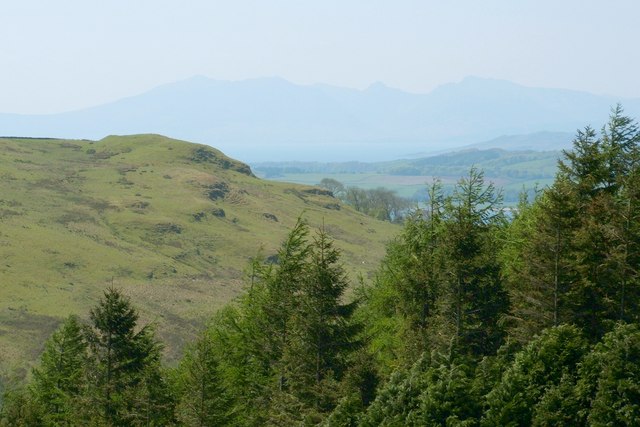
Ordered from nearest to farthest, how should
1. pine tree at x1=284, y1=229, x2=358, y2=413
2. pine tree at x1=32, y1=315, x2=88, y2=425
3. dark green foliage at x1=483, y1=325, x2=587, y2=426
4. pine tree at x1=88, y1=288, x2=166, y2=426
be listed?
dark green foliage at x1=483, y1=325, x2=587, y2=426 → pine tree at x1=284, y1=229, x2=358, y2=413 → pine tree at x1=88, y1=288, x2=166, y2=426 → pine tree at x1=32, y1=315, x2=88, y2=425

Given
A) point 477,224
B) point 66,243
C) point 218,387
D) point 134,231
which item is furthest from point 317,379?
point 134,231

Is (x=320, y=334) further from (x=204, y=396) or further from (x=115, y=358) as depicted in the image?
(x=115, y=358)

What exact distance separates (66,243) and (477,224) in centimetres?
12611

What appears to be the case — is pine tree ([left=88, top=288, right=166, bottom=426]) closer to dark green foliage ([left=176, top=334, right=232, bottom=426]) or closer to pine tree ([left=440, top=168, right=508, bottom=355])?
dark green foliage ([left=176, top=334, right=232, bottom=426])

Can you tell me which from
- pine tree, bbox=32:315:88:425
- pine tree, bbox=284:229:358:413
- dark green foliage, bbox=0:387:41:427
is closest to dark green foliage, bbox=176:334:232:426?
pine tree, bbox=284:229:358:413

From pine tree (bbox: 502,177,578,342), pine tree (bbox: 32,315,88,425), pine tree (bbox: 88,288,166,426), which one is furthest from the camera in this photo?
pine tree (bbox: 32,315,88,425)

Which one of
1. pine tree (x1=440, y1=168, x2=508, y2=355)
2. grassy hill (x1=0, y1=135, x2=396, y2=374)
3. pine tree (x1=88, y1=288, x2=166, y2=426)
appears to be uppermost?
pine tree (x1=440, y1=168, x2=508, y2=355)

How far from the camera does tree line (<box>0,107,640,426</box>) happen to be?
28203mm

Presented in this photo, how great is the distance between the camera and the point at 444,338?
3341cm

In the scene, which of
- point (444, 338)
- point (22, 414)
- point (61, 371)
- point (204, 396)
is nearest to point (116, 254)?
point (61, 371)

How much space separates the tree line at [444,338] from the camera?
2820cm

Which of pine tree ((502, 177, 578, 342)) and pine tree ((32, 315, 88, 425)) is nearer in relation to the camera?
pine tree ((502, 177, 578, 342))

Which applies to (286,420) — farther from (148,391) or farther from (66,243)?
(66,243)

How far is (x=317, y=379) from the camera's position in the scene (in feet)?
114
